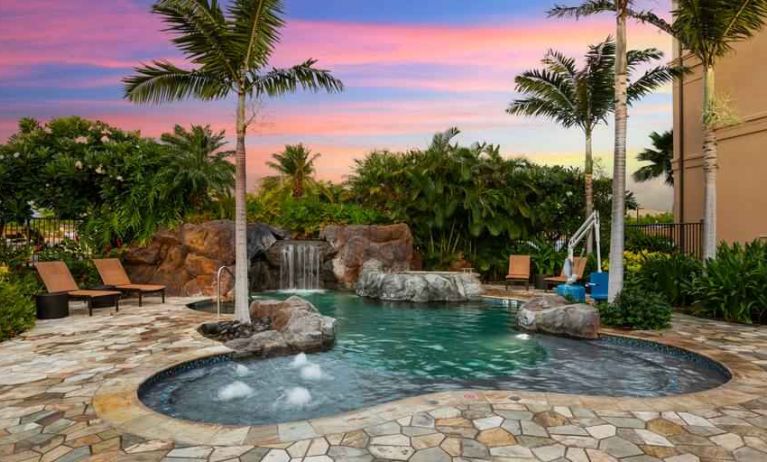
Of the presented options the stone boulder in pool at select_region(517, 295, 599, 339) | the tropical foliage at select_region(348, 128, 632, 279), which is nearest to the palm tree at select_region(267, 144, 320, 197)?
the tropical foliage at select_region(348, 128, 632, 279)

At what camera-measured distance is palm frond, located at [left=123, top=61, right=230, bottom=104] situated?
28.6 ft

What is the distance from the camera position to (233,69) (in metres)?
8.88

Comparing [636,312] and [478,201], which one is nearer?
[636,312]

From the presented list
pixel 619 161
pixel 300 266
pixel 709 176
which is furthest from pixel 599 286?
pixel 300 266

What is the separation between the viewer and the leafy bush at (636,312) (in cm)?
873

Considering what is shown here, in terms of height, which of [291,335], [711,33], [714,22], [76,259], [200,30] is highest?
[714,22]

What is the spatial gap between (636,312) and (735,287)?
220cm

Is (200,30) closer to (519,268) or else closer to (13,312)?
(13,312)

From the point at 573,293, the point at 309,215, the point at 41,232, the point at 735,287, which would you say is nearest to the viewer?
the point at 735,287

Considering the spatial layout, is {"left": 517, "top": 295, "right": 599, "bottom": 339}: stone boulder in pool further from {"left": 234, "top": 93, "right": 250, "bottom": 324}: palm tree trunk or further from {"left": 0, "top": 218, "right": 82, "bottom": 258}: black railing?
{"left": 0, "top": 218, "right": 82, "bottom": 258}: black railing

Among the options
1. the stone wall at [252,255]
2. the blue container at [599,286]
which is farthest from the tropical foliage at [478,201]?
the blue container at [599,286]

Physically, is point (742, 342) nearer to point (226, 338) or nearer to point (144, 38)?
point (226, 338)

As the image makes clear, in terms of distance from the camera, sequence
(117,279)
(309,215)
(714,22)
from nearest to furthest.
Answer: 1. (714,22)
2. (117,279)
3. (309,215)

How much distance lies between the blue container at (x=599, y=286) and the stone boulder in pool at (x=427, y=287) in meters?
3.61
